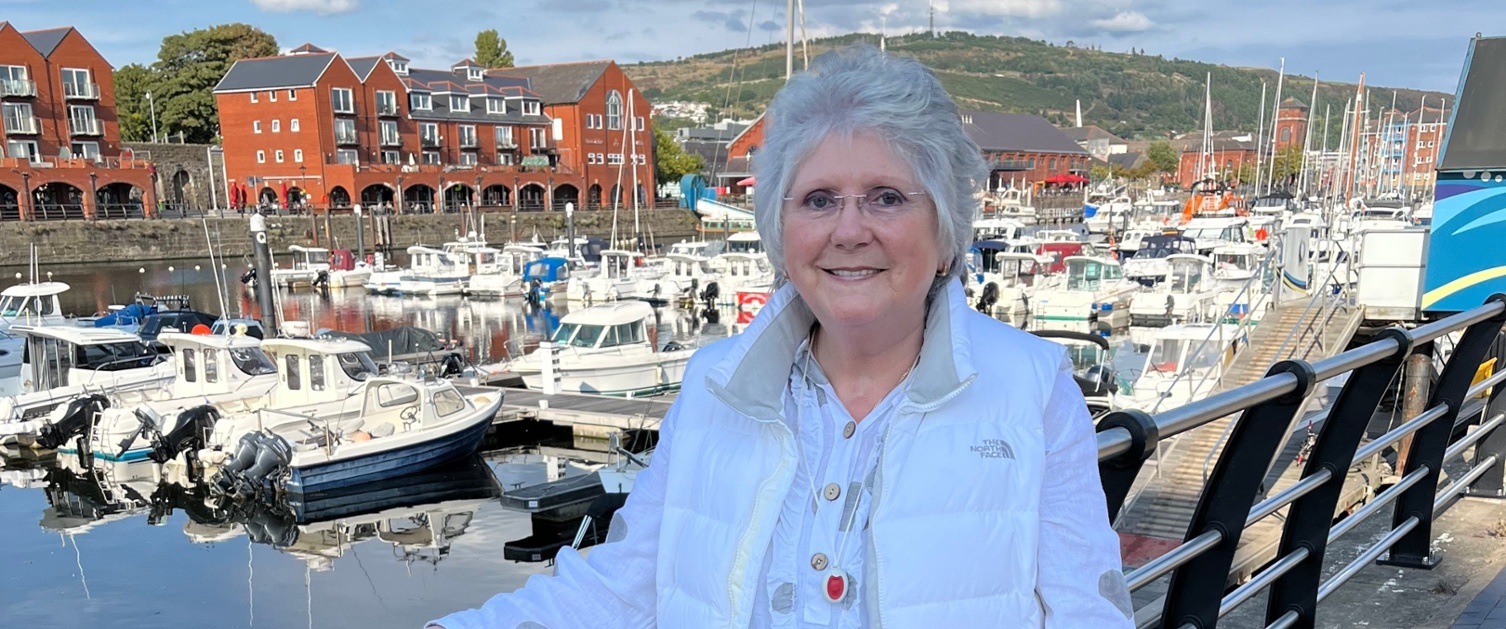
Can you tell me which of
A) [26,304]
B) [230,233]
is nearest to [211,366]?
[26,304]

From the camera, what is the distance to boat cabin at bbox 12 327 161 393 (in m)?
19.5

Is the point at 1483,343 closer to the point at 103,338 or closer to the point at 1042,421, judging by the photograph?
the point at 1042,421

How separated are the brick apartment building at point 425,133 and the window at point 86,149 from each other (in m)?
6.58

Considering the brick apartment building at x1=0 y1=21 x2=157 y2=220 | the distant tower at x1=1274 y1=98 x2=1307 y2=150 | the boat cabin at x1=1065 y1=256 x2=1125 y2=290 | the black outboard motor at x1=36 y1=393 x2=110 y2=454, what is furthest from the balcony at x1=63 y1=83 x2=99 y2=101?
the distant tower at x1=1274 y1=98 x2=1307 y2=150

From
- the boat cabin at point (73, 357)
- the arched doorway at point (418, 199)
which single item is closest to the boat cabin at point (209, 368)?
the boat cabin at point (73, 357)

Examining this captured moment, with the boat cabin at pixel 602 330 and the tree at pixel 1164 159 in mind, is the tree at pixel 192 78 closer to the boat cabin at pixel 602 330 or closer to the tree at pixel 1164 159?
the boat cabin at pixel 602 330

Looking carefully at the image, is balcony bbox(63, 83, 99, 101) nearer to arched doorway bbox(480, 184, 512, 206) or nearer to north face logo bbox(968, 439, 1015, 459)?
arched doorway bbox(480, 184, 512, 206)

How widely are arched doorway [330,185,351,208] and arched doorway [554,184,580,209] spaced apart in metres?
12.6

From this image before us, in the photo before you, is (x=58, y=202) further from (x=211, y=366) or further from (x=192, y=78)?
(x=211, y=366)

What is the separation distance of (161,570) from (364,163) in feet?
160

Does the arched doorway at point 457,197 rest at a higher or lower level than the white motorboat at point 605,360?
higher

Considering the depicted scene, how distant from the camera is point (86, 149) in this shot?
5256cm

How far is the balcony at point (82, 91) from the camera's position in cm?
5147

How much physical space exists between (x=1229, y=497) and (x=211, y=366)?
1887 centimetres
